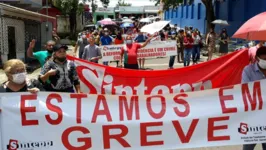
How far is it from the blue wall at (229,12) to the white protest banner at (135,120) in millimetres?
21049

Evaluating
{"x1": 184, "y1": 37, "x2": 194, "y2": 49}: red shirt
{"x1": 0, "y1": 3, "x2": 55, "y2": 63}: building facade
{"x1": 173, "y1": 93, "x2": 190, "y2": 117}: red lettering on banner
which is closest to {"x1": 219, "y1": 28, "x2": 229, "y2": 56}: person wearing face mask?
{"x1": 184, "y1": 37, "x2": 194, "y2": 49}: red shirt

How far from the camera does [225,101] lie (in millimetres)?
4961

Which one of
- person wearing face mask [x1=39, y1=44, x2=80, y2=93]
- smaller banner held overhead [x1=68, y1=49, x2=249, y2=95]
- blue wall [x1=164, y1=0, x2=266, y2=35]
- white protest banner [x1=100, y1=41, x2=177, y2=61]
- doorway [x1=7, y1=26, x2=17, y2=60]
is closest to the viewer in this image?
person wearing face mask [x1=39, y1=44, x2=80, y2=93]

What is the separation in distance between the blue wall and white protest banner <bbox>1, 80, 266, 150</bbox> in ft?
69.1

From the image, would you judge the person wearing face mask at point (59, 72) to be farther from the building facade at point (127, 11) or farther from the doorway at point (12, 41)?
the building facade at point (127, 11)

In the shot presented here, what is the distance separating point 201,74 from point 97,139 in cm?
310

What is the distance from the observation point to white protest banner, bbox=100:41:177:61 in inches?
602

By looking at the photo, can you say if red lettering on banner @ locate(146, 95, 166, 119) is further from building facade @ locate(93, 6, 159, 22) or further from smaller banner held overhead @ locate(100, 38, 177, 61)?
building facade @ locate(93, 6, 159, 22)

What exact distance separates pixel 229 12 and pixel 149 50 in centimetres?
1845

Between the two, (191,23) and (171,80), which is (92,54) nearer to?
(171,80)

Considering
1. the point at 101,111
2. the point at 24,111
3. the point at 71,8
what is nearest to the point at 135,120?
the point at 101,111

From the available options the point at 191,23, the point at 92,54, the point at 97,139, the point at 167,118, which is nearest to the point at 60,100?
the point at 97,139

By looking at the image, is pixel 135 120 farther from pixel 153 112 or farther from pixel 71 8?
pixel 71 8

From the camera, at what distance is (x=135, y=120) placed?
482 centimetres
